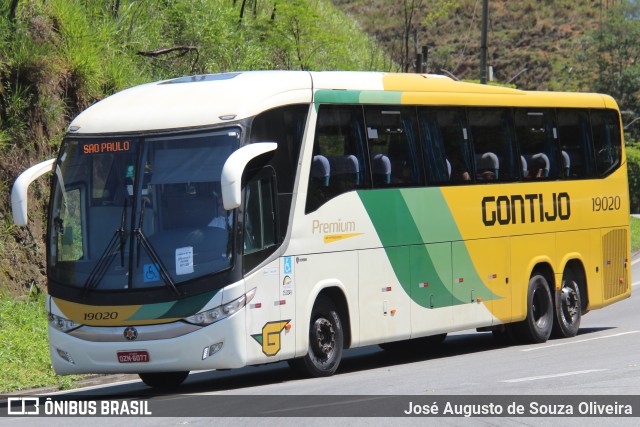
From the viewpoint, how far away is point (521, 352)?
1733 cm

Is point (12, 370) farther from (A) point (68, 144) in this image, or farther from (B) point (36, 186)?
(B) point (36, 186)

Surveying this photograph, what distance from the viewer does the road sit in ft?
37.8

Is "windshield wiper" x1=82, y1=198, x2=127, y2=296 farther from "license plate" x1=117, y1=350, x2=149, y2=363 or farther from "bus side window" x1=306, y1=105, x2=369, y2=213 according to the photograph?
"bus side window" x1=306, y1=105, x2=369, y2=213

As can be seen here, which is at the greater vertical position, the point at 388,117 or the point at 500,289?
the point at 388,117

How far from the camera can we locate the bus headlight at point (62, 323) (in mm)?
13156

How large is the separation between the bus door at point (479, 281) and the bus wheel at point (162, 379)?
4.25 meters

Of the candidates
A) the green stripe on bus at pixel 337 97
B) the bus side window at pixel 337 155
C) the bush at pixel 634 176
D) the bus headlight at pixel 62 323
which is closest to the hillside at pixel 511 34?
the bush at pixel 634 176

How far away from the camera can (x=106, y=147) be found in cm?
1345

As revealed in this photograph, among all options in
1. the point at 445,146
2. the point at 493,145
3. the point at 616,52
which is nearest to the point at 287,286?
the point at 445,146

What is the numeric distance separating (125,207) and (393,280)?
4.09m

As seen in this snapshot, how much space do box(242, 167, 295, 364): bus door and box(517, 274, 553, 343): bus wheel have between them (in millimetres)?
6181

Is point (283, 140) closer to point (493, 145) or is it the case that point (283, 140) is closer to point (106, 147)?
point (106, 147)

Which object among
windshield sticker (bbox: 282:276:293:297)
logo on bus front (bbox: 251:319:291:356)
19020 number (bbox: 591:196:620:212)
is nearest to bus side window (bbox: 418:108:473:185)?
windshield sticker (bbox: 282:276:293:297)
